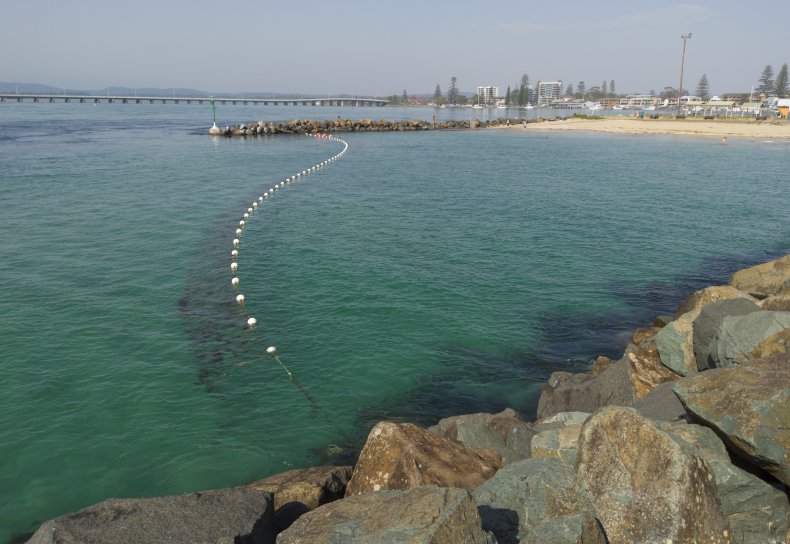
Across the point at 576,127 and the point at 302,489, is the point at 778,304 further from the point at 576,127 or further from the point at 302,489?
the point at 576,127

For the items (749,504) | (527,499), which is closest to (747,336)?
(749,504)

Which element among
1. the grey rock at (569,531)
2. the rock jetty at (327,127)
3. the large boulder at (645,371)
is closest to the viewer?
the grey rock at (569,531)

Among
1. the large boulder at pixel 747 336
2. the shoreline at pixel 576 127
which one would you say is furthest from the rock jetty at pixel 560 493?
the shoreline at pixel 576 127

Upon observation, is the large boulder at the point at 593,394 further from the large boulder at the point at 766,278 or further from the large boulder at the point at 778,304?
the large boulder at the point at 766,278

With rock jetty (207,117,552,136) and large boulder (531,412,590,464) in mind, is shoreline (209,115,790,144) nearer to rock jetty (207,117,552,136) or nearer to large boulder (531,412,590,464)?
rock jetty (207,117,552,136)

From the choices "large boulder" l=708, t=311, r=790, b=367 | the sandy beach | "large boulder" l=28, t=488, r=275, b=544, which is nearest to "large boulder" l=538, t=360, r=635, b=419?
"large boulder" l=708, t=311, r=790, b=367
